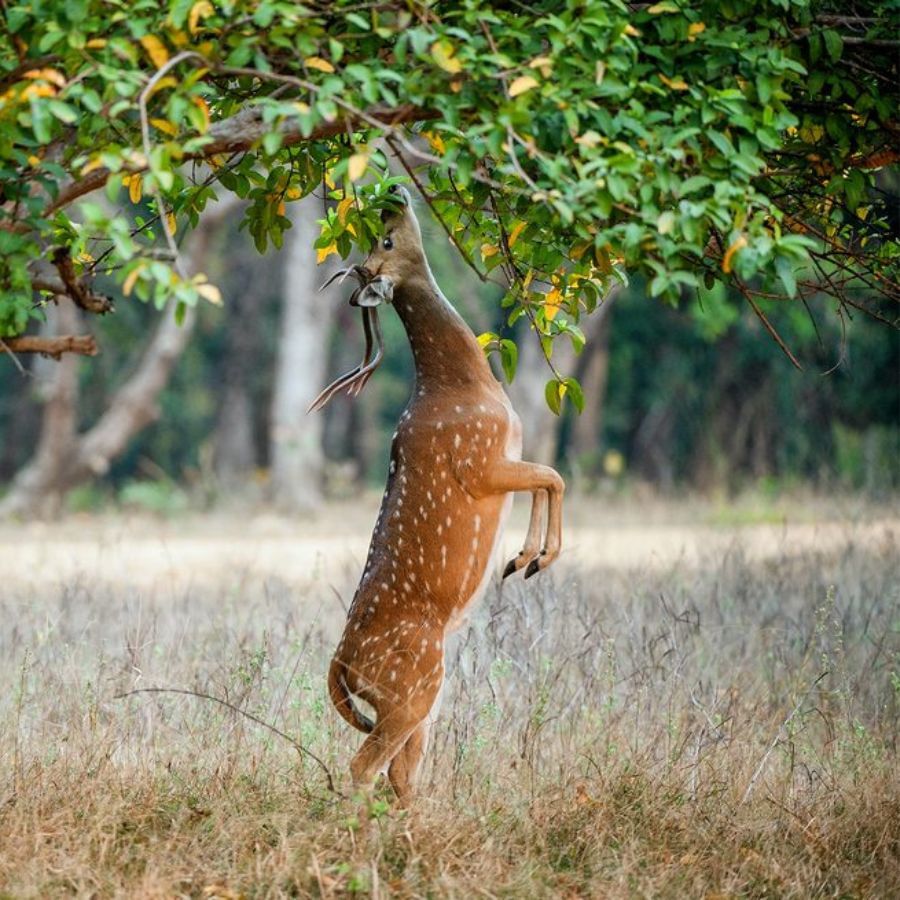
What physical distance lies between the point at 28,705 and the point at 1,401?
27.9 m

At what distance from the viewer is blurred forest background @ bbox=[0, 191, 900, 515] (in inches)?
822

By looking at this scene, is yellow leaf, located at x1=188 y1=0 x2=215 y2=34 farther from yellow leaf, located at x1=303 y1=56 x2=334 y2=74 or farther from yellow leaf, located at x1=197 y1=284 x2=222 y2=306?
yellow leaf, located at x1=197 y1=284 x2=222 y2=306

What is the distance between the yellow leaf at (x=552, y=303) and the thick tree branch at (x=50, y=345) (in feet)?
Answer: 6.21

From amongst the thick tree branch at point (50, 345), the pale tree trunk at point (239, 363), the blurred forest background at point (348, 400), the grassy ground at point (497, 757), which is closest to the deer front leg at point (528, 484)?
the grassy ground at point (497, 757)

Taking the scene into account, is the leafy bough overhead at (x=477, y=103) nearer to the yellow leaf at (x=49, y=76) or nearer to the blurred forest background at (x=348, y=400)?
the yellow leaf at (x=49, y=76)

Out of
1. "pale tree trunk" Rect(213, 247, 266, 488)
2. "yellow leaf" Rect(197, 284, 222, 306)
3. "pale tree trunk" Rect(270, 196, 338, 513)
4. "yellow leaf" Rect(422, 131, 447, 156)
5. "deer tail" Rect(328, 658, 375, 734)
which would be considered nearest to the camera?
"yellow leaf" Rect(197, 284, 222, 306)

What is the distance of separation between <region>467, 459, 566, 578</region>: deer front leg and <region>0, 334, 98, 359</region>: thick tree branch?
1.61 meters

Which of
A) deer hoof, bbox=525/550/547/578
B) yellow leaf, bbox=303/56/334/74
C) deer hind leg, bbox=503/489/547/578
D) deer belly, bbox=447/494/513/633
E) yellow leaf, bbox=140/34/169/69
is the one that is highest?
yellow leaf, bbox=303/56/334/74

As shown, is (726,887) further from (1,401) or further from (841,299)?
(1,401)

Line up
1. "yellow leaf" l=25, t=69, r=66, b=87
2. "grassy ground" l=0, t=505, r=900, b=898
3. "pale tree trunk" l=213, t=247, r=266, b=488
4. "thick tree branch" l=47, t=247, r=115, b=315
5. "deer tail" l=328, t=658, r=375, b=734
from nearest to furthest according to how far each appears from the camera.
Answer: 1. "yellow leaf" l=25, t=69, r=66, b=87
2. "thick tree branch" l=47, t=247, r=115, b=315
3. "grassy ground" l=0, t=505, r=900, b=898
4. "deer tail" l=328, t=658, r=375, b=734
5. "pale tree trunk" l=213, t=247, r=266, b=488

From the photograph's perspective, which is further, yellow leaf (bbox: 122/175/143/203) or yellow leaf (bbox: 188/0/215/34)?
yellow leaf (bbox: 122/175/143/203)

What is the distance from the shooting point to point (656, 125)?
4.66 m

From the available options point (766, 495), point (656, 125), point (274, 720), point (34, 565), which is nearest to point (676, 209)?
point (656, 125)

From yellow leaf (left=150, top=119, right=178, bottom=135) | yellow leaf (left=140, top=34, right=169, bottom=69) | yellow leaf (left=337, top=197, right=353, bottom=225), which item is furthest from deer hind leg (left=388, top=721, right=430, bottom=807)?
yellow leaf (left=140, top=34, right=169, bottom=69)
